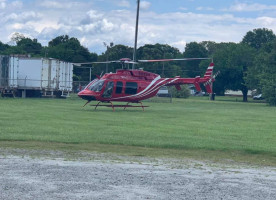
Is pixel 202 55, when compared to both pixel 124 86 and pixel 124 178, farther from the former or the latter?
pixel 124 178

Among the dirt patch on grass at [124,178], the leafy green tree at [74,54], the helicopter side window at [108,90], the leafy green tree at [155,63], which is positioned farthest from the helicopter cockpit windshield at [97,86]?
the leafy green tree at [74,54]

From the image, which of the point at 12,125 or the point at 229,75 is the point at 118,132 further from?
the point at 229,75

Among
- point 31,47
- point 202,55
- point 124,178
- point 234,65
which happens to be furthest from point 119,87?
point 202,55

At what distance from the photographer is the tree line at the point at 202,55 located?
68.4 m

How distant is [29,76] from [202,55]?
76841 millimetres

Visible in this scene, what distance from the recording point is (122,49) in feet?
325

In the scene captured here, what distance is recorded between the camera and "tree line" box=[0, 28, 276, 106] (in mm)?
68388

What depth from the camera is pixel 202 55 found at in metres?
121

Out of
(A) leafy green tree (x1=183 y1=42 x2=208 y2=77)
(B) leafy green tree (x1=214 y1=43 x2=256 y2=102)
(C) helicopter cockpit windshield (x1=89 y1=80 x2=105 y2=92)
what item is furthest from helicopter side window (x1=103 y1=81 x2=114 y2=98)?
(A) leafy green tree (x1=183 y1=42 x2=208 y2=77)

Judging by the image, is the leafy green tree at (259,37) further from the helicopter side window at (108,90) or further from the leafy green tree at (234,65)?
the helicopter side window at (108,90)

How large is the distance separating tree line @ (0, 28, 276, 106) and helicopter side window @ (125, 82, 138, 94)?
28.2 metres

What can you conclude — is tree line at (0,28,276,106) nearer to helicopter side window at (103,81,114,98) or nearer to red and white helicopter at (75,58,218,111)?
red and white helicopter at (75,58,218,111)

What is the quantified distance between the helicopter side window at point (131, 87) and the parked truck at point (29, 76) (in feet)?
56.5

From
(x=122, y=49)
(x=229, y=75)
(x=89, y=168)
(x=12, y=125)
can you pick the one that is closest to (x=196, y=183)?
(x=89, y=168)
